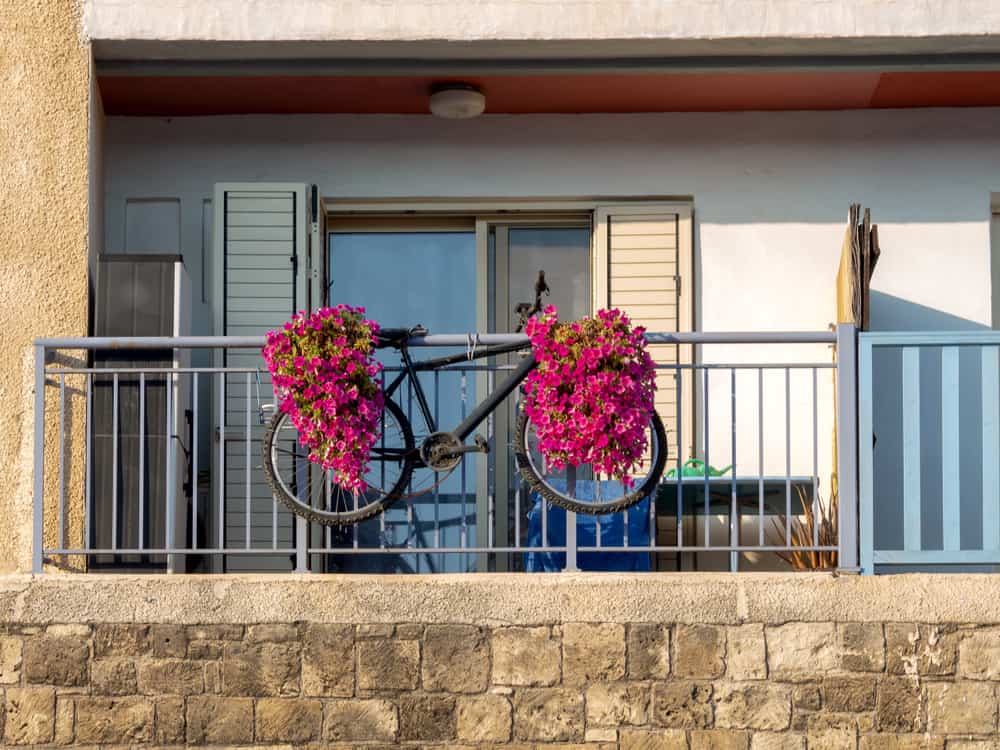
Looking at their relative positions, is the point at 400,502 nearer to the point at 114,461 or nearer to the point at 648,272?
the point at 114,461

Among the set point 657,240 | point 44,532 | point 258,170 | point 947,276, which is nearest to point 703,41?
point 657,240

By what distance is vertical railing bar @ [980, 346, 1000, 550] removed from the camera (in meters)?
6.11

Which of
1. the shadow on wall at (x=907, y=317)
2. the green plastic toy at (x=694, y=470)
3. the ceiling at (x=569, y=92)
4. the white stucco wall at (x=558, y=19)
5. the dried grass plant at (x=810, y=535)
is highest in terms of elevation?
the white stucco wall at (x=558, y=19)

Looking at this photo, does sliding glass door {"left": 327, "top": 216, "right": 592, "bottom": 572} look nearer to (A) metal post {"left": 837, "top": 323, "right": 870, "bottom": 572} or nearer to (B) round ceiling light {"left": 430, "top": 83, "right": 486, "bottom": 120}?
(B) round ceiling light {"left": 430, "top": 83, "right": 486, "bottom": 120}

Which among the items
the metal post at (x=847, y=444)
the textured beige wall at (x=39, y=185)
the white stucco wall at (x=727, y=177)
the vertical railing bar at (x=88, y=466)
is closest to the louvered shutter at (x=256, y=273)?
the white stucco wall at (x=727, y=177)

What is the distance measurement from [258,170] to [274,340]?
233 cm

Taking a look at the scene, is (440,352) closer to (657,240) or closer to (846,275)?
(657,240)

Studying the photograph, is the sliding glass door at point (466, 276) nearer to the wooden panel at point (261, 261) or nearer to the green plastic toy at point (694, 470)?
the wooden panel at point (261, 261)

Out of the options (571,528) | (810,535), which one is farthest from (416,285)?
(810,535)

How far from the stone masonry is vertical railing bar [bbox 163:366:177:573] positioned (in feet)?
1.35

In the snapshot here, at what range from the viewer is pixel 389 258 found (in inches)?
324

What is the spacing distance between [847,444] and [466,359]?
1585 millimetres

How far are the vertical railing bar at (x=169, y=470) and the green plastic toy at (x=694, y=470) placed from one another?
2.36 meters

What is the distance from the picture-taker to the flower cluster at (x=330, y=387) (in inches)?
234
